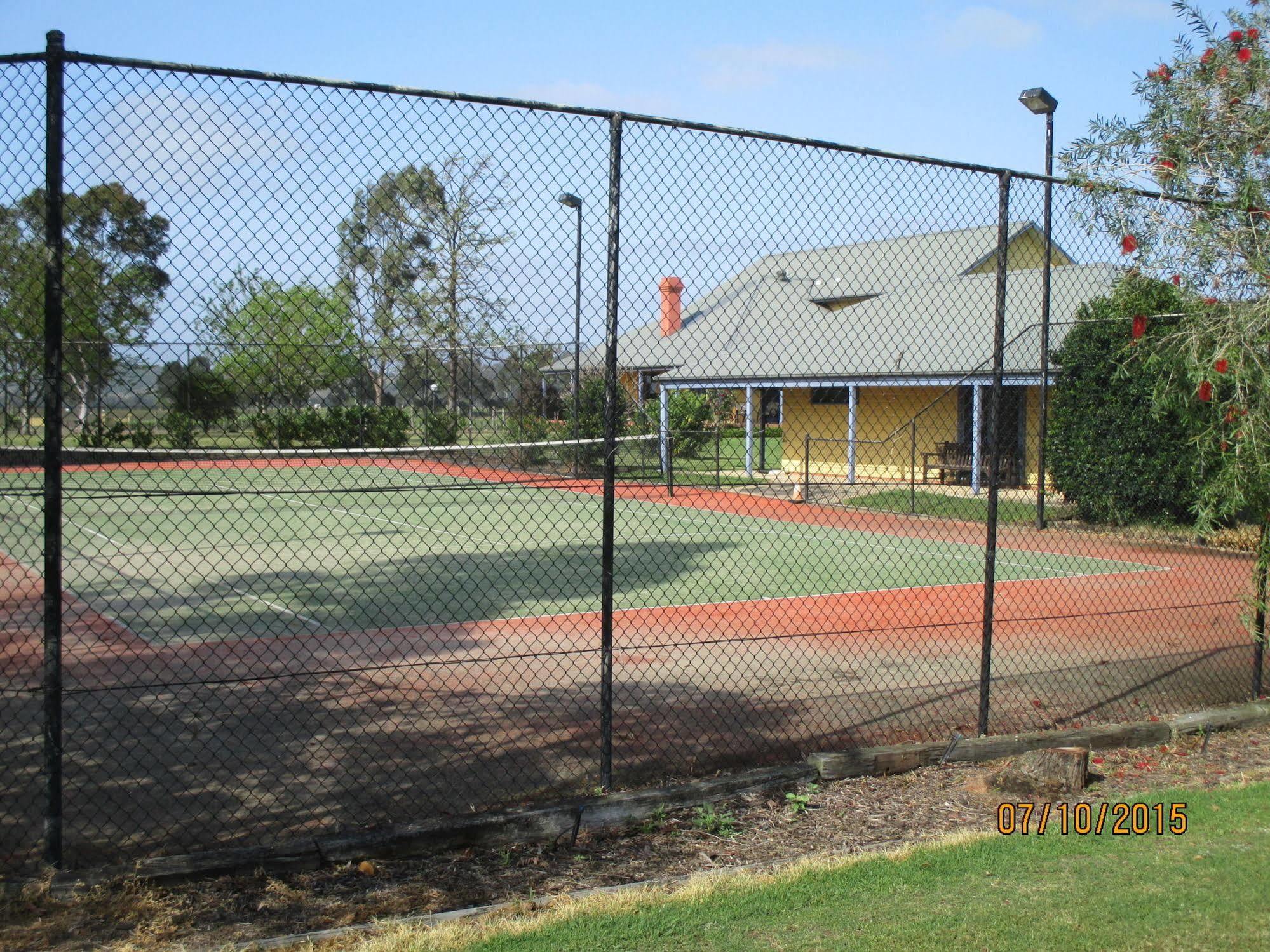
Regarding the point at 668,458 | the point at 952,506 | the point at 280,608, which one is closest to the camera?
the point at 280,608

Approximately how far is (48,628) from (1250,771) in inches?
230

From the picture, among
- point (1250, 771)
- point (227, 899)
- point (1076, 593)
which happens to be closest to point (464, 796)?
point (227, 899)

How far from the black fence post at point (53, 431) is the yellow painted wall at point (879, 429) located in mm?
19752

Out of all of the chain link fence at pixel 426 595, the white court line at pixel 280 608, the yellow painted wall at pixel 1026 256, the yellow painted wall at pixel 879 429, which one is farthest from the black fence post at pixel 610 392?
the yellow painted wall at pixel 1026 256

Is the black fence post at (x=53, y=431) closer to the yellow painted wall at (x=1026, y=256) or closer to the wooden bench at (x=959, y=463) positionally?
the wooden bench at (x=959, y=463)

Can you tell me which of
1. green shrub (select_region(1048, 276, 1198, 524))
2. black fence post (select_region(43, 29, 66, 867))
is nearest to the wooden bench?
green shrub (select_region(1048, 276, 1198, 524))

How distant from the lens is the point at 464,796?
540cm

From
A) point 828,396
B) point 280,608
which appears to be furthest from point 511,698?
point 828,396

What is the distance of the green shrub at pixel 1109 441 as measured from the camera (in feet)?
54.9

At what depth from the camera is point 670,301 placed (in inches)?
280
